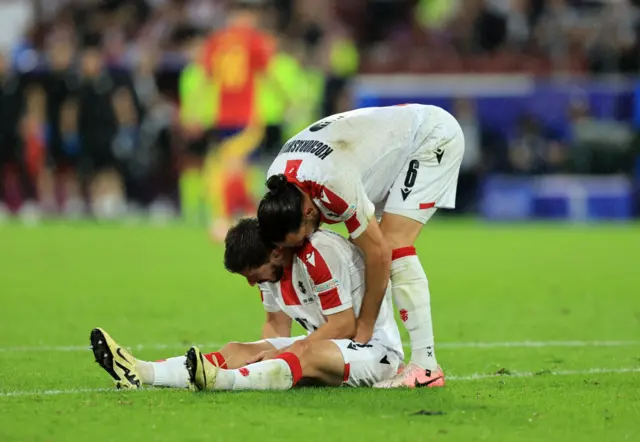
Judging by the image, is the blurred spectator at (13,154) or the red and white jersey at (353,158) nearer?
the red and white jersey at (353,158)

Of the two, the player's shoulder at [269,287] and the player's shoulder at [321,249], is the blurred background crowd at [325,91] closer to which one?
the player's shoulder at [269,287]

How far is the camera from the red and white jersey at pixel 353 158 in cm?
582

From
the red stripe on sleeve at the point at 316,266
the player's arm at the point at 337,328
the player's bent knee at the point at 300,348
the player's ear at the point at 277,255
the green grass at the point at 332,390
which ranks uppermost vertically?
the player's ear at the point at 277,255

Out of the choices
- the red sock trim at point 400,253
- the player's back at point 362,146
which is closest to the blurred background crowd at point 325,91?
the player's back at point 362,146

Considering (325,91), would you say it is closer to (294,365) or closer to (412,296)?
(412,296)

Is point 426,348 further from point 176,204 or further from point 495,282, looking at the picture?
point 176,204

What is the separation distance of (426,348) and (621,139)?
14.0 metres

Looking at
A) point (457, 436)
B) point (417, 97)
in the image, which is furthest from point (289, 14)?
point (457, 436)

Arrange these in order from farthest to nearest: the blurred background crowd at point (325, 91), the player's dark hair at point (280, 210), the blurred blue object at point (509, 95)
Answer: the blurred blue object at point (509, 95), the blurred background crowd at point (325, 91), the player's dark hair at point (280, 210)

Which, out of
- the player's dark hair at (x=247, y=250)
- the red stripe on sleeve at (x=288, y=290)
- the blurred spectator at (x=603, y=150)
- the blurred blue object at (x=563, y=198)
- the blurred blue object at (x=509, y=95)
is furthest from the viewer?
the blurred blue object at (x=509, y=95)

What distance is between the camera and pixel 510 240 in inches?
658

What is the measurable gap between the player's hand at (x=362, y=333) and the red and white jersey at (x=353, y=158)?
46 cm

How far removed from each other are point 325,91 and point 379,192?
15078 millimetres

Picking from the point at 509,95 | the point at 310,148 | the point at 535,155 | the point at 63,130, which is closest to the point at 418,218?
the point at 310,148
